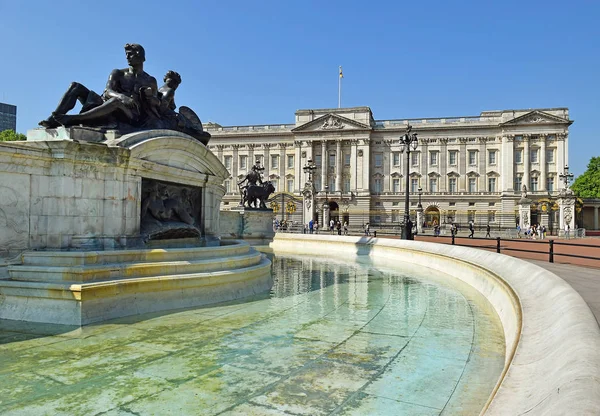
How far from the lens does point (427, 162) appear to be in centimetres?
7306

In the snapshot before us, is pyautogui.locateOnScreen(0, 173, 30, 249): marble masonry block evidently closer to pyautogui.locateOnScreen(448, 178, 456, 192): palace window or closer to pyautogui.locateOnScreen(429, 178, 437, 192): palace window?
pyautogui.locateOnScreen(429, 178, 437, 192): palace window

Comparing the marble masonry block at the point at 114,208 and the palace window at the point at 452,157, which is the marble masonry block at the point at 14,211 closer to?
the marble masonry block at the point at 114,208

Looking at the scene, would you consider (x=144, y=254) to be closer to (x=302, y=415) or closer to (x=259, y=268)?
(x=259, y=268)

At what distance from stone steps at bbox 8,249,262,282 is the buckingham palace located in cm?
5768

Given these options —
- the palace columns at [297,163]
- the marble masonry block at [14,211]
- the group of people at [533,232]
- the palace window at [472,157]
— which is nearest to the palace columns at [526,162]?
the palace window at [472,157]

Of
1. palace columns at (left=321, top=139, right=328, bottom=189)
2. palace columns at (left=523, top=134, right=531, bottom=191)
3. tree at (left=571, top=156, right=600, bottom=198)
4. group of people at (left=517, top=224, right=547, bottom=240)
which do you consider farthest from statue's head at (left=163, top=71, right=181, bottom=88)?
tree at (left=571, top=156, right=600, bottom=198)

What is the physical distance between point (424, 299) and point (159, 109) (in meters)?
6.60

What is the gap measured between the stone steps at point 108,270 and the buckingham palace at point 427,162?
57.7 m

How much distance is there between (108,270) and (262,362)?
300 cm

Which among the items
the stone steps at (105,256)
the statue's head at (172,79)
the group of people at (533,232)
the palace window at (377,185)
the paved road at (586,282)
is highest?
the palace window at (377,185)

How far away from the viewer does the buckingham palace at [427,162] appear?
67812 mm

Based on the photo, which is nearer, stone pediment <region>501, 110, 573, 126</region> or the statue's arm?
the statue's arm

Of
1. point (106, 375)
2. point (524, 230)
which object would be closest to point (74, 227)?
point (106, 375)

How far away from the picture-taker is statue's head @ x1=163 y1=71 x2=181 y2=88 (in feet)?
31.6
